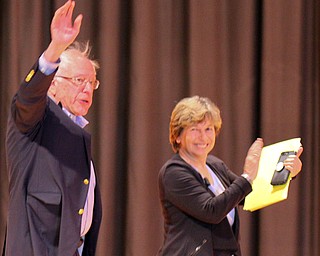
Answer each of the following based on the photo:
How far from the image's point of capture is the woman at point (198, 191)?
2.94m

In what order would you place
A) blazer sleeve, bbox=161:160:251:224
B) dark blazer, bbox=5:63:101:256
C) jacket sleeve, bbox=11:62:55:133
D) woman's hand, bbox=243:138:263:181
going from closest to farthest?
jacket sleeve, bbox=11:62:55:133, dark blazer, bbox=5:63:101:256, blazer sleeve, bbox=161:160:251:224, woman's hand, bbox=243:138:263:181

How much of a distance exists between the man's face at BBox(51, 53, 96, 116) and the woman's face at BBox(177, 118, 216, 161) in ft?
2.03

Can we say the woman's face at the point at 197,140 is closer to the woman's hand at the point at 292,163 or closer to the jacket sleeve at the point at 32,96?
the woman's hand at the point at 292,163

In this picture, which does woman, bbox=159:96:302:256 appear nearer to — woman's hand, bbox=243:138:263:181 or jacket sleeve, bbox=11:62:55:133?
woman's hand, bbox=243:138:263:181

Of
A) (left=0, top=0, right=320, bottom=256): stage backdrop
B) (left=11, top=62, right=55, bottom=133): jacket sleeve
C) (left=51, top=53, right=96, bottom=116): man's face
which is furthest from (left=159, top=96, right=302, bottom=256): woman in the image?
(left=0, top=0, right=320, bottom=256): stage backdrop

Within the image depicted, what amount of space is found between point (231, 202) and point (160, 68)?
160cm

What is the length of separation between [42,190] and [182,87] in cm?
206

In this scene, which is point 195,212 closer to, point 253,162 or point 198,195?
point 198,195

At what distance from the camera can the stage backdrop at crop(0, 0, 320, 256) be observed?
167 inches

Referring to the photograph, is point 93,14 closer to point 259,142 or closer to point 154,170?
point 154,170

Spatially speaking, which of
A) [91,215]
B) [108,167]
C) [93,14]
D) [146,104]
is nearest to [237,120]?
[146,104]

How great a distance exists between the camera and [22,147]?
96.9 inches

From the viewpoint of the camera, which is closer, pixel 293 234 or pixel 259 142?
pixel 259 142

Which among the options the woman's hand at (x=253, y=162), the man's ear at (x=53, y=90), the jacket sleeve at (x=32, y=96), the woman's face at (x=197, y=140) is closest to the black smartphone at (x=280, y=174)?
the woman's hand at (x=253, y=162)
